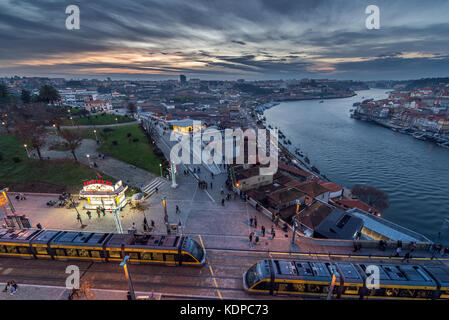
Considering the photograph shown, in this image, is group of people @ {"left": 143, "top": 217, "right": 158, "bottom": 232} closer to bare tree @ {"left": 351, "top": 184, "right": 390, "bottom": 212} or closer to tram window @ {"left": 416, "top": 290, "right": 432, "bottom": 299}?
tram window @ {"left": 416, "top": 290, "right": 432, "bottom": 299}

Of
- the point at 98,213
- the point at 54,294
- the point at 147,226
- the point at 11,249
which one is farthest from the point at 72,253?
the point at 98,213

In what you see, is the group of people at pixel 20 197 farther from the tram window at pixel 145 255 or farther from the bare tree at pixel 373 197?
the bare tree at pixel 373 197

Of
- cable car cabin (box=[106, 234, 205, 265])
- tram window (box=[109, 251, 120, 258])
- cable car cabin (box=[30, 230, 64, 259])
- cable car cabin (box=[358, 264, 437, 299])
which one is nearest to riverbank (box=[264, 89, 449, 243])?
cable car cabin (box=[358, 264, 437, 299])

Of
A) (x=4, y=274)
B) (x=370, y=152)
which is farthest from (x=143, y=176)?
(x=370, y=152)

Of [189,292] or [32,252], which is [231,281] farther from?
[32,252]

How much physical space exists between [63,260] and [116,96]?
629 ft

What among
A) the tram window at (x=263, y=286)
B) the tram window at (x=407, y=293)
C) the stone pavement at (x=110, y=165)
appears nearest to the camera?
the tram window at (x=407, y=293)

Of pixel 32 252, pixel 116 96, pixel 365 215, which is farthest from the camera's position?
pixel 116 96

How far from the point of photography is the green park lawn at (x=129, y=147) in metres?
36.5

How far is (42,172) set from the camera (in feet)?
104

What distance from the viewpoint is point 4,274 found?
52.5ft

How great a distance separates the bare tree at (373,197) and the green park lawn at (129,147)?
1580 inches

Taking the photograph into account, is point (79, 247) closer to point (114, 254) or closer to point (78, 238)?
point (78, 238)

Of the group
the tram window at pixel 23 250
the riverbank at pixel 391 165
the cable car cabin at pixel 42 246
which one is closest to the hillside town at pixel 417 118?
the riverbank at pixel 391 165
